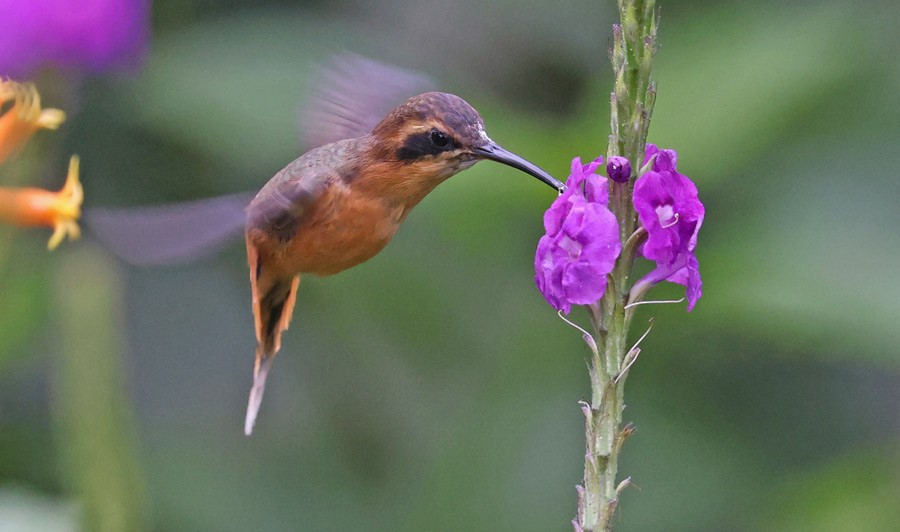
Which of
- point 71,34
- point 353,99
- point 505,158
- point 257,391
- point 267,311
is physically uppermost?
point 71,34

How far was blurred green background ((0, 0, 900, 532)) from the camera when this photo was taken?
8.21 ft

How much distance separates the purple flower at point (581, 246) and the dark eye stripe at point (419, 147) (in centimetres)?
50

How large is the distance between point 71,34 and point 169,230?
919 mm

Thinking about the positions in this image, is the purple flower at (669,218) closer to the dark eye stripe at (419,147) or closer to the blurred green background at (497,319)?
the dark eye stripe at (419,147)

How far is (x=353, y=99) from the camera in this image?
2268mm

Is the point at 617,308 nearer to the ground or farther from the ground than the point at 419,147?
nearer to the ground

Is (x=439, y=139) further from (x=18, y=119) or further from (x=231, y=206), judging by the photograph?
(x=18, y=119)

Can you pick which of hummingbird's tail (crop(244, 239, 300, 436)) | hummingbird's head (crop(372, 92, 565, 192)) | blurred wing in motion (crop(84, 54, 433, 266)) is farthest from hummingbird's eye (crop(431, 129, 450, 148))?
hummingbird's tail (crop(244, 239, 300, 436))

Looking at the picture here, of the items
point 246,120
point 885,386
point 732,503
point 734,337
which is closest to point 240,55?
point 246,120

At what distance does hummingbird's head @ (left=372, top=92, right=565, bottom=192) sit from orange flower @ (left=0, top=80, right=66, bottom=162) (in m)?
0.54

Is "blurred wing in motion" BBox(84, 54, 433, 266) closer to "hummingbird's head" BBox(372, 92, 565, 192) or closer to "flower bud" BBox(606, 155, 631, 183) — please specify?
"hummingbird's head" BBox(372, 92, 565, 192)

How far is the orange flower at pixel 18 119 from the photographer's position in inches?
62.3

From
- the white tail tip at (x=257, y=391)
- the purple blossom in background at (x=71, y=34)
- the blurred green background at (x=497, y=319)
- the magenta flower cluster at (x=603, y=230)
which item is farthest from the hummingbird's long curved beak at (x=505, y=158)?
the purple blossom in background at (x=71, y=34)

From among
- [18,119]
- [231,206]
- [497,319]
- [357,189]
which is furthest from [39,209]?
[497,319]
